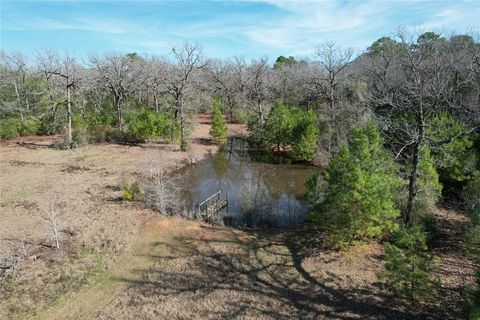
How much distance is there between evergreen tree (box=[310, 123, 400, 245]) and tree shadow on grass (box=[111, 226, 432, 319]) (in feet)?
6.09

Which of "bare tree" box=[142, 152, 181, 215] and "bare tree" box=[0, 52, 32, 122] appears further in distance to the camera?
"bare tree" box=[0, 52, 32, 122]

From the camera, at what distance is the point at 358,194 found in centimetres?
1448

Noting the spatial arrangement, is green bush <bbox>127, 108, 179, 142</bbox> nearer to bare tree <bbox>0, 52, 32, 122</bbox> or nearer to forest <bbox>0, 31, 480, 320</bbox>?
forest <bbox>0, 31, 480, 320</bbox>

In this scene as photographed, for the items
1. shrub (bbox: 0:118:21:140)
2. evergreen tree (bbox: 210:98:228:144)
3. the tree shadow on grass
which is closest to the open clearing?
the tree shadow on grass

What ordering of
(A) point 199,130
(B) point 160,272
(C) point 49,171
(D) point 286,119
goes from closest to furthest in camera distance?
(B) point 160,272 → (C) point 49,171 → (D) point 286,119 → (A) point 199,130

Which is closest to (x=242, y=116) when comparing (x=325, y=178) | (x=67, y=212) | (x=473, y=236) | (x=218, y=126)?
(x=218, y=126)

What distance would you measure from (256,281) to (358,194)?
536 centimetres

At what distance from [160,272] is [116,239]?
386 centimetres

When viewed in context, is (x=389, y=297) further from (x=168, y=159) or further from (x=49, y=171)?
(x=49, y=171)

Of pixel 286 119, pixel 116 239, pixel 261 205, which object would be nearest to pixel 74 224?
pixel 116 239

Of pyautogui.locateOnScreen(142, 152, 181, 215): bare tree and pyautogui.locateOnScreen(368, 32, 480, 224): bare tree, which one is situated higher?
pyautogui.locateOnScreen(368, 32, 480, 224): bare tree

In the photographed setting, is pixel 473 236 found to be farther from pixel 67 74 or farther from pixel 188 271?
pixel 67 74

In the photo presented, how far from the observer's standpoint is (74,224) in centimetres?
1883

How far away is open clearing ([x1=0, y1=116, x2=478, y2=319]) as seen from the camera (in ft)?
40.9
